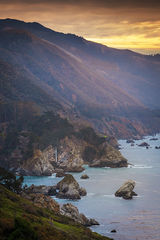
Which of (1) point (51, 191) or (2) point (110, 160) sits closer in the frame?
(1) point (51, 191)

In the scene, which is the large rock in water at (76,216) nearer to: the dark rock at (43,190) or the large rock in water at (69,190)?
the large rock in water at (69,190)

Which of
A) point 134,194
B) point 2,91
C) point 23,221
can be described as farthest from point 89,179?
point 2,91

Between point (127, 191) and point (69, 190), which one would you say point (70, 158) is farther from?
point (127, 191)

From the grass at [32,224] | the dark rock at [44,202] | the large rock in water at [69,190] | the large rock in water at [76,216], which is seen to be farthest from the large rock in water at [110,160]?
the grass at [32,224]

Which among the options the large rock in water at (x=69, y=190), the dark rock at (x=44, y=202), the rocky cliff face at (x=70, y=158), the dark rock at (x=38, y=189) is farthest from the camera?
the rocky cliff face at (x=70, y=158)

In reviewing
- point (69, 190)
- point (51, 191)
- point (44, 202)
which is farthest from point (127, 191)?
point (44, 202)

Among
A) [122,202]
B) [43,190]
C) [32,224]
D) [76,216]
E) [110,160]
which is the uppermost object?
[32,224]

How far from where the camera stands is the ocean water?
6569 centimetres

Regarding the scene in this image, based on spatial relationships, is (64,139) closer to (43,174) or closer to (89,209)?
(43,174)

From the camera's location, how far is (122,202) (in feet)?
275

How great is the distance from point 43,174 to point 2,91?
8739 cm

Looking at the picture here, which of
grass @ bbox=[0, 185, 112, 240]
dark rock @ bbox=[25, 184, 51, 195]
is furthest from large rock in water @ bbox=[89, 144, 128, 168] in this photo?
grass @ bbox=[0, 185, 112, 240]

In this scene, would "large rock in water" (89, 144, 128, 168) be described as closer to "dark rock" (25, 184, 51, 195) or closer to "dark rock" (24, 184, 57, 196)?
"dark rock" (24, 184, 57, 196)

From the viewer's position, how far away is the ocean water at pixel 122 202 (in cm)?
6569
